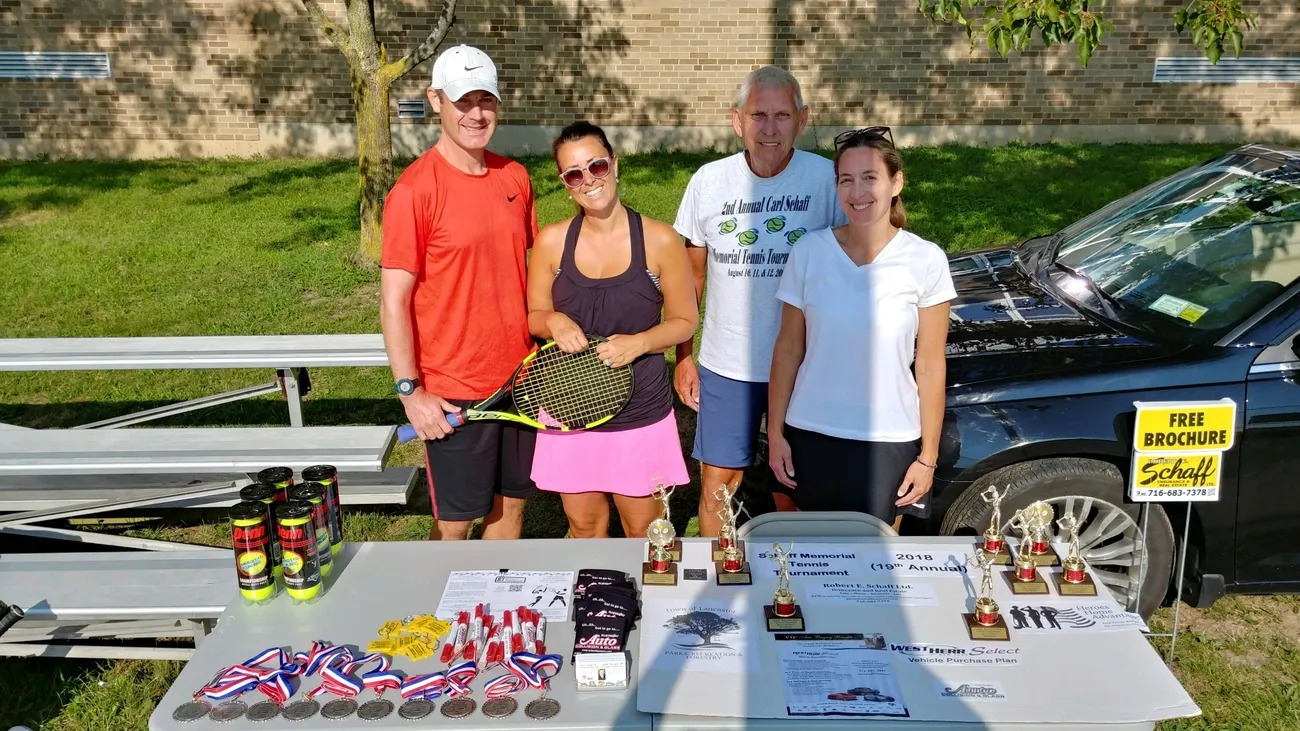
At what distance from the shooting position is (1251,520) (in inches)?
145

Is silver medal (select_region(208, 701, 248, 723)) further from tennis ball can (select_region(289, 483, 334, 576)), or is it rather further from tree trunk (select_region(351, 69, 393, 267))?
tree trunk (select_region(351, 69, 393, 267))

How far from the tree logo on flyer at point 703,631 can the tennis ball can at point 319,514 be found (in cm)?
99

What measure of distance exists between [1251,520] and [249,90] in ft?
42.5

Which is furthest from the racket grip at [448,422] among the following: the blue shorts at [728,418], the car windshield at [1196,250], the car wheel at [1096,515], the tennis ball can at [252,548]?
the car windshield at [1196,250]

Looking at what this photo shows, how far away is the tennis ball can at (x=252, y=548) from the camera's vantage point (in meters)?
2.56

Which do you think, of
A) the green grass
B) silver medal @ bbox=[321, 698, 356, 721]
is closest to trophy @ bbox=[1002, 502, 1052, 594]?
the green grass

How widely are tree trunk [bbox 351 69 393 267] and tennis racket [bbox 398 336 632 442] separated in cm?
557

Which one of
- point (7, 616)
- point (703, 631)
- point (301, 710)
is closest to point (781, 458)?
point (703, 631)

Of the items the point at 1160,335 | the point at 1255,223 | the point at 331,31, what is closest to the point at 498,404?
the point at 1160,335

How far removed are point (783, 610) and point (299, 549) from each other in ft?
4.25

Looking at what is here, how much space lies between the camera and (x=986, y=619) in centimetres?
246

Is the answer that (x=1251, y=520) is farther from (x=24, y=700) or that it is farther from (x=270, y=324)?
(x=270, y=324)

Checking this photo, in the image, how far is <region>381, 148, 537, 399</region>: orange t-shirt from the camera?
126 inches

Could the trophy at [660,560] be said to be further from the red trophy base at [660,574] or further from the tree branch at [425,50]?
the tree branch at [425,50]
